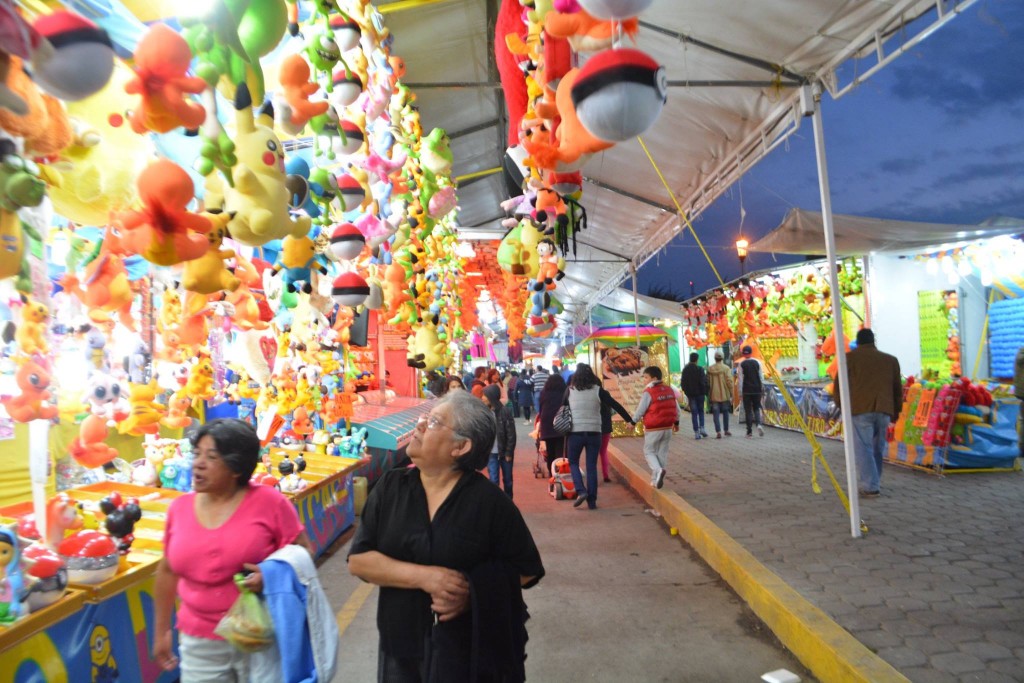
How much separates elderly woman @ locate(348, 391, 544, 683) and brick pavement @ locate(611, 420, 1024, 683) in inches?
88.0

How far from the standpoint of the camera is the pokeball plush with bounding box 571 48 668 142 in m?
2.01

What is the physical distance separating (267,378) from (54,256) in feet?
8.13

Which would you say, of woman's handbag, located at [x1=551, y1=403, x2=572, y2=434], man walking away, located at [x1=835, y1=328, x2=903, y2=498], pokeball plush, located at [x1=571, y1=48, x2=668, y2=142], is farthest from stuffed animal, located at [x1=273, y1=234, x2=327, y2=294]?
man walking away, located at [x1=835, y1=328, x2=903, y2=498]

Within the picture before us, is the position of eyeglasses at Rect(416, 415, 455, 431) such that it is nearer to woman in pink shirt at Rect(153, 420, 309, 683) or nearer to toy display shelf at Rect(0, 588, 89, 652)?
woman in pink shirt at Rect(153, 420, 309, 683)

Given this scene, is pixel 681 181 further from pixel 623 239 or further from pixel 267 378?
pixel 267 378

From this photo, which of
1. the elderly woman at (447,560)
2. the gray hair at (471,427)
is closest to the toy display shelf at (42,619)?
the elderly woman at (447,560)

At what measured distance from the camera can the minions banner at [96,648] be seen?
8.06ft

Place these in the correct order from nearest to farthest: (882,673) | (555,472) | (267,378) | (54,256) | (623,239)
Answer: (882,673)
(54,256)
(267,378)
(555,472)
(623,239)

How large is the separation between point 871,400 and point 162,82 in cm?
676

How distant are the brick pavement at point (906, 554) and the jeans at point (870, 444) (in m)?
0.24

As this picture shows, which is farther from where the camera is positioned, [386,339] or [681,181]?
[386,339]

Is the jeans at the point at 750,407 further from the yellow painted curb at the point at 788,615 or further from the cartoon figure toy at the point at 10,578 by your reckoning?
the cartoon figure toy at the point at 10,578

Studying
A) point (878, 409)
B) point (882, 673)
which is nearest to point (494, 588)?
point (882, 673)

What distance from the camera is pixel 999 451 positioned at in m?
8.00
